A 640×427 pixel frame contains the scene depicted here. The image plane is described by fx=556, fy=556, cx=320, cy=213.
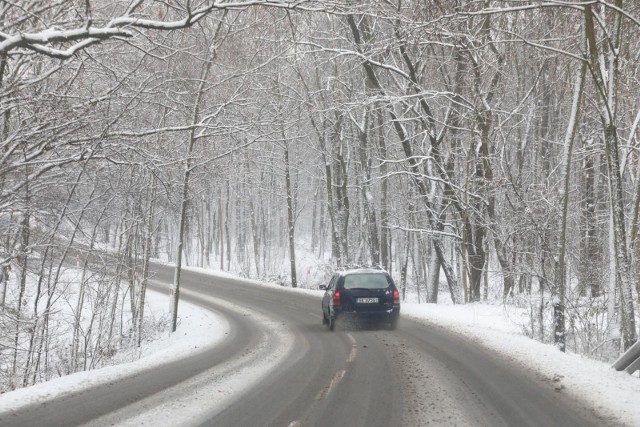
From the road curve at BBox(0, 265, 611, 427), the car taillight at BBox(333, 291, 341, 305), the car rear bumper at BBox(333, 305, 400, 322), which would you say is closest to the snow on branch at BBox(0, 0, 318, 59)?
the road curve at BBox(0, 265, 611, 427)

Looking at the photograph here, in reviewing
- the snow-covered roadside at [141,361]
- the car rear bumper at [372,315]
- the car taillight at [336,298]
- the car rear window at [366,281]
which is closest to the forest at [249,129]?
the snow-covered roadside at [141,361]

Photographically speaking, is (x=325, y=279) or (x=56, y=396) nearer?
(x=56, y=396)


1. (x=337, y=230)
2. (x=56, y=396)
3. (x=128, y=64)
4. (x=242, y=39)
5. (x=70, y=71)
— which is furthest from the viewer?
(x=337, y=230)

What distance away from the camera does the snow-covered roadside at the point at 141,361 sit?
7281 millimetres

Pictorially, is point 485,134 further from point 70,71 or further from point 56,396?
point 56,396

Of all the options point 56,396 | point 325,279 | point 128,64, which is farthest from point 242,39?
point 325,279

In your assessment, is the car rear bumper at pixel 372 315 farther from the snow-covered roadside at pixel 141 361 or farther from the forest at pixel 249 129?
the forest at pixel 249 129

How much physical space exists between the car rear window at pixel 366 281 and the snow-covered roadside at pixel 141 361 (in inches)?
147

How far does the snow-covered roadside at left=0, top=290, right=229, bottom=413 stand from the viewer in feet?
23.9

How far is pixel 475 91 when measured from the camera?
720 inches

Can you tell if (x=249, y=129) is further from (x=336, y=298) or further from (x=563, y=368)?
(x=563, y=368)

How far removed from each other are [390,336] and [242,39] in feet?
33.8

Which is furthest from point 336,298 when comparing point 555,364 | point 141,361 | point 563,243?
point 555,364

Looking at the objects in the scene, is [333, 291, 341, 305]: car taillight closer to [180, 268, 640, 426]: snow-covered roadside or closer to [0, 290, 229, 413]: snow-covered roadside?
[180, 268, 640, 426]: snow-covered roadside
